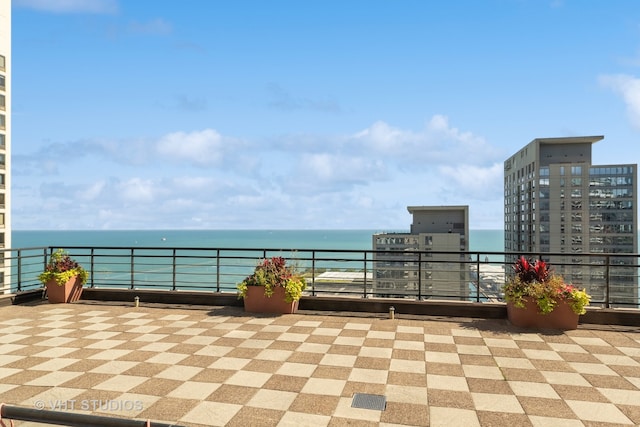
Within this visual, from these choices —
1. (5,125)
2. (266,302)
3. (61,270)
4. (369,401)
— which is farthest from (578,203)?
(369,401)

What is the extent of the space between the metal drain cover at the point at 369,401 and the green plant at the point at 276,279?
431cm

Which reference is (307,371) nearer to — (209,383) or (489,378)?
(209,383)

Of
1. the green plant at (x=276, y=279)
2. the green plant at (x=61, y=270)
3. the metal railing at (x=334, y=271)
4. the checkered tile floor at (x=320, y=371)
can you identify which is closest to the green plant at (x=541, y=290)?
the metal railing at (x=334, y=271)

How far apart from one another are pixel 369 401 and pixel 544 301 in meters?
4.54

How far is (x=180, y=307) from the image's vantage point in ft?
31.0

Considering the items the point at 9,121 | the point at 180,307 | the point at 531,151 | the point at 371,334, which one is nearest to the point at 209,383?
the point at 371,334

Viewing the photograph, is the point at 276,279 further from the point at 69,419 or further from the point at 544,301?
the point at 69,419

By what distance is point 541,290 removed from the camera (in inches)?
290

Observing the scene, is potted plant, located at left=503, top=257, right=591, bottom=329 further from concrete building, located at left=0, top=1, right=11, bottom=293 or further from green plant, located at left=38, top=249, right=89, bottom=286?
concrete building, located at left=0, top=1, right=11, bottom=293

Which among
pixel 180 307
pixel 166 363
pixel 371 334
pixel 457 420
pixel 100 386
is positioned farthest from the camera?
pixel 180 307

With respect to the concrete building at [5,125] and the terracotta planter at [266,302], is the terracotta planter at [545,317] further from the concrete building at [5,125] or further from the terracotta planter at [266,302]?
the concrete building at [5,125]

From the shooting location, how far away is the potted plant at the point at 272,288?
8648mm

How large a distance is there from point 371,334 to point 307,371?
2.17 m

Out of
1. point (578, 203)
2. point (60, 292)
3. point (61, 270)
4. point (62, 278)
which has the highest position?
point (578, 203)
